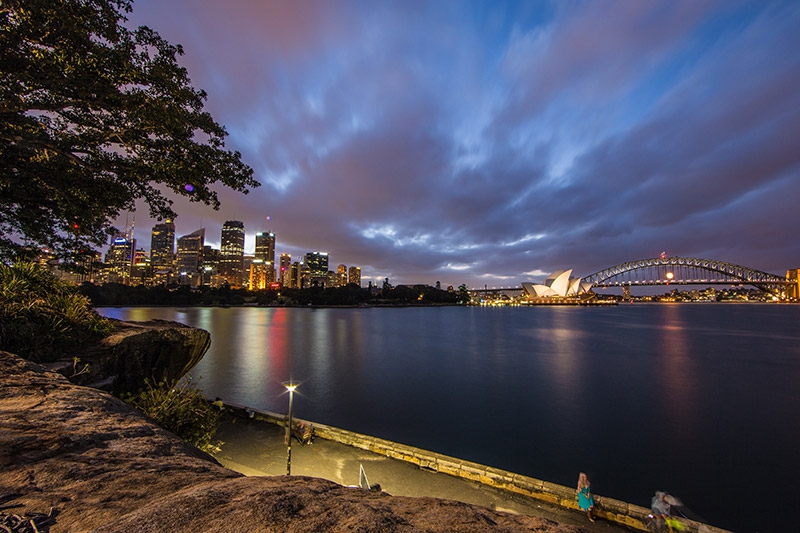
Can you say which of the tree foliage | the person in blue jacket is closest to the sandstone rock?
the tree foliage

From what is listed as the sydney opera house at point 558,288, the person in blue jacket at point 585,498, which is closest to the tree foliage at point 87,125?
the person in blue jacket at point 585,498

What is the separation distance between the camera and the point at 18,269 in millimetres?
9148

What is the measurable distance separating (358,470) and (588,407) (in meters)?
18.8

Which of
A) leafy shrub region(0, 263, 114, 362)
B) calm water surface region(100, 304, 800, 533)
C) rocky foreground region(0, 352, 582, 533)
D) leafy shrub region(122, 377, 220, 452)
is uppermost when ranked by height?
leafy shrub region(0, 263, 114, 362)

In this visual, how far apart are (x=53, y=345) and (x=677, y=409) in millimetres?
32063

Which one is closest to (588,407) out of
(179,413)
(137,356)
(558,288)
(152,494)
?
(179,413)

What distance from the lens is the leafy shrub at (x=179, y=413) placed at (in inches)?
321

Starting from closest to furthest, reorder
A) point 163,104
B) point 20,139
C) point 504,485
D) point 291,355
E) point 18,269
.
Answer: point 20,139 < point 163,104 < point 18,269 < point 504,485 < point 291,355

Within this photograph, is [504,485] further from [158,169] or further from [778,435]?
[778,435]

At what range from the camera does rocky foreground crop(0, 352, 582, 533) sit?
6.23 feet

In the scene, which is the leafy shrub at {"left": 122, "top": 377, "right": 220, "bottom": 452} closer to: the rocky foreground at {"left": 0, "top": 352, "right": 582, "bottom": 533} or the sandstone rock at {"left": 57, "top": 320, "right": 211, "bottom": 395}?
the sandstone rock at {"left": 57, "top": 320, "right": 211, "bottom": 395}

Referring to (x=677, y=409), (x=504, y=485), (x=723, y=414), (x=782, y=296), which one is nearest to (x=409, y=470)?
(x=504, y=485)

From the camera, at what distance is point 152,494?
2.41 meters

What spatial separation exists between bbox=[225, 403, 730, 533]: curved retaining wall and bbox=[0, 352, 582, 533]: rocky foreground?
975 centimetres
